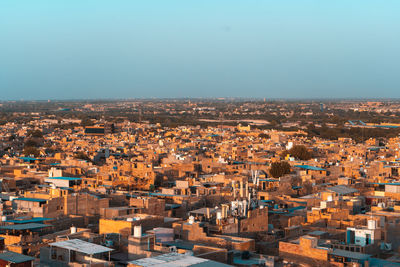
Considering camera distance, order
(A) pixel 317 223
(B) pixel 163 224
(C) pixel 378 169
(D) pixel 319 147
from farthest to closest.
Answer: (D) pixel 319 147 → (C) pixel 378 169 → (A) pixel 317 223 → (B) pixel 163 224

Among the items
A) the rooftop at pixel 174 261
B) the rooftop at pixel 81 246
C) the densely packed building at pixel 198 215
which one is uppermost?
the rooftop at pixel 174 261

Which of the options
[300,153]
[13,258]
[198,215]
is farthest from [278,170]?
[13,258]

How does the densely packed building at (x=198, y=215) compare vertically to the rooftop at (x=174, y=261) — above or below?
below

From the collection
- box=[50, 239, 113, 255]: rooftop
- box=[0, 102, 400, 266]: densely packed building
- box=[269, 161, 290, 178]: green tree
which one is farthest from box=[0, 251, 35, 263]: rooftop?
box=[269, 161, 290, 178]: green tree

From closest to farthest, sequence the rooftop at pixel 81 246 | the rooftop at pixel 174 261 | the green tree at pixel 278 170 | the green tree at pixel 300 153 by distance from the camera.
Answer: the rooftop at pixel 174 261
the rooftop at pixel 81 246
the green tree at pixel 278 170
the green tree at pixel 300 153

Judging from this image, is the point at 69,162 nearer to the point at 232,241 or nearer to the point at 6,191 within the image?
the point at 6,191

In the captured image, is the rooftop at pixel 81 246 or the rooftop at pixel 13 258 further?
the rooftop at pixel 81 246

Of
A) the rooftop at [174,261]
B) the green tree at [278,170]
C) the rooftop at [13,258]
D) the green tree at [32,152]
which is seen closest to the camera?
the rooftop at [174,261]

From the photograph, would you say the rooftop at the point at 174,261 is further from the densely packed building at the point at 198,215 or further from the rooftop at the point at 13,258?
the rooftop at the point at 13,258

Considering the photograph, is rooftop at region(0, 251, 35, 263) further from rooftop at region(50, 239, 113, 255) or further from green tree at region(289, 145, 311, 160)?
green tree at region(289, 145, 311, 160)

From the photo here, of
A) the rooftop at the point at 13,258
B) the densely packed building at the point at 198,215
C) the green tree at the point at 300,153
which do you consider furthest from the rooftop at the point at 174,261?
the green tree at the point at 300,153

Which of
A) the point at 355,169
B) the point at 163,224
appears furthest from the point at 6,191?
the point at 355,169
